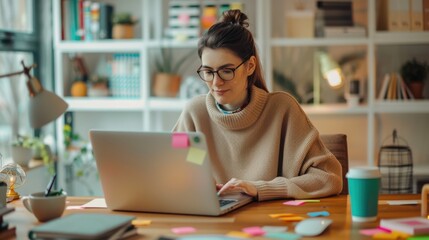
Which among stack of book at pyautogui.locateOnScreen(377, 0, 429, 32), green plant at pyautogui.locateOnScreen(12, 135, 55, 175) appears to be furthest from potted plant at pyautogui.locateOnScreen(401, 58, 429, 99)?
green plant at pyautogui.locateOnScreen(12, 135, 55, 175)

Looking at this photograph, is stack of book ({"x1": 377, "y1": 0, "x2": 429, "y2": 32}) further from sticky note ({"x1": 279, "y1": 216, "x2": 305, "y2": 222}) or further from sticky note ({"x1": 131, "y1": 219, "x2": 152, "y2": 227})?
sticky note ({"x1": 131, "y1": 219, "x2": 152, "y2": 227})

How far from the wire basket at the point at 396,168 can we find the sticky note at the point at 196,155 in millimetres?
2707

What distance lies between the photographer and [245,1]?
4.70 m

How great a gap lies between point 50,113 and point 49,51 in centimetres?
274

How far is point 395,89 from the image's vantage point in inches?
178

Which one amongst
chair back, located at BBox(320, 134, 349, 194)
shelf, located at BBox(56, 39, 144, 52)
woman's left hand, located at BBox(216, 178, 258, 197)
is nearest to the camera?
woman's left hand, located at BBox(216, 178, 258, 197)

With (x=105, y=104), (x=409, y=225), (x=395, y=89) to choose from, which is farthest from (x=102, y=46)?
(x=409, y=225)

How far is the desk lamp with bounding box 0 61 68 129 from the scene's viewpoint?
85.2 inches

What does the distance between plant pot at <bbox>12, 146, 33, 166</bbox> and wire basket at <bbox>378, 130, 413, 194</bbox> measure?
220 cm

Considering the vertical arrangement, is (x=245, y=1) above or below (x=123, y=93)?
above

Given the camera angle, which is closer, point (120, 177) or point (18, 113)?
point (120, 177)

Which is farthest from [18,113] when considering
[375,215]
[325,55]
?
[375,215]

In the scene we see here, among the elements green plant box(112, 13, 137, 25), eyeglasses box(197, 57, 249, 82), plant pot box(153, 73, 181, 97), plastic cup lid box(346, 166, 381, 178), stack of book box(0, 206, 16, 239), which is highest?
green plant box(112, 13, 137, 25)

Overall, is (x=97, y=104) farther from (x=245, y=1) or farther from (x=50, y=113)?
(x=50, y=113)
